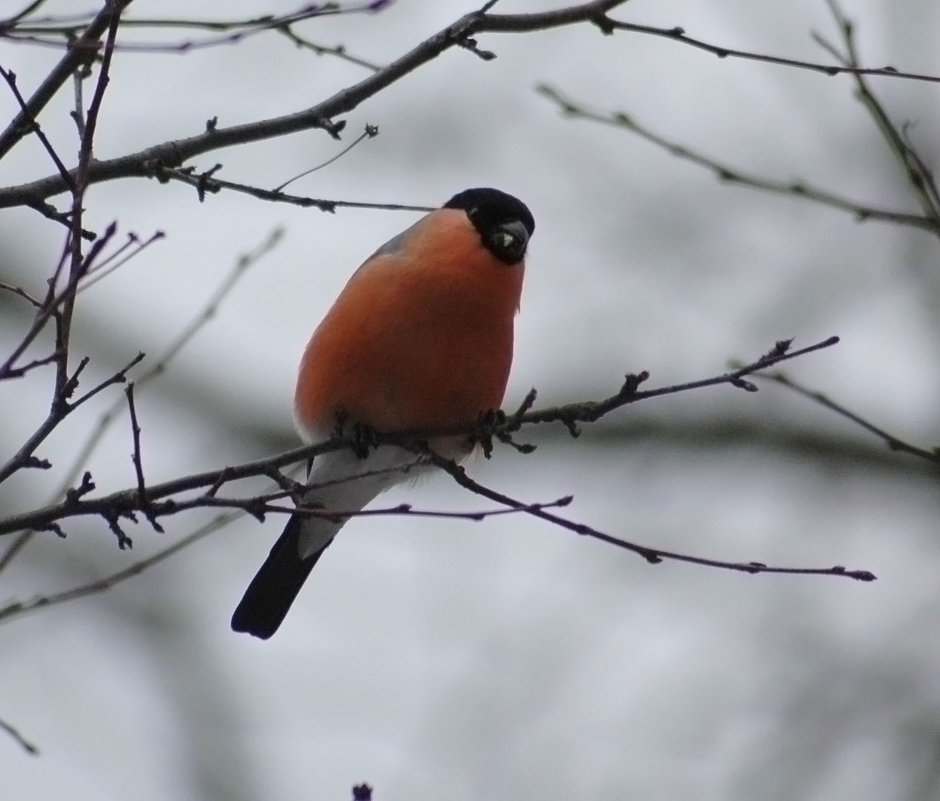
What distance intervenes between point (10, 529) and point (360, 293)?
1.92m

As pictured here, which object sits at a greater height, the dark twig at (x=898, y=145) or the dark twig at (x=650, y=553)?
the dark twig at (x=898, y=145)

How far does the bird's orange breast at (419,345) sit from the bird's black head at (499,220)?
3.7 inches

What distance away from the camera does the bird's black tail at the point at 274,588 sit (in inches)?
196

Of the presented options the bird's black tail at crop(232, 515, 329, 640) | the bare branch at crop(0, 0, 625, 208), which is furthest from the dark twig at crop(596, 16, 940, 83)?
the bird's black tail at crop(232, 515, 329, 640)

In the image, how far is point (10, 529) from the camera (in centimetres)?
271

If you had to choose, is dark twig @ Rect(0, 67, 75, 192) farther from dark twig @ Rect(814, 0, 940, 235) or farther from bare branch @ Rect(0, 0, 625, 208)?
dark twig @ Rect(814, 0, 940, 235)

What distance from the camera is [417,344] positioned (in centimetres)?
434

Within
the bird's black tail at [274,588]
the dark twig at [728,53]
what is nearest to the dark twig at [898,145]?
the dark twig at [728,53]

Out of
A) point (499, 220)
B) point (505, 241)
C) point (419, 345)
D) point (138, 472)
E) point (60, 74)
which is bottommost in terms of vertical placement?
point (138, 472)

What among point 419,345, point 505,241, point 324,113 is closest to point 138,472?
point 324,113

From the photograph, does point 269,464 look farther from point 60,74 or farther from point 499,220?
point 499,220

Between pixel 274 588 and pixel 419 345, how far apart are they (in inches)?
46.0

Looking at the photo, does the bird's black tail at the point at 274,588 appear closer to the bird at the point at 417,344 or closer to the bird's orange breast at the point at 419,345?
the bird at the point at 417,344

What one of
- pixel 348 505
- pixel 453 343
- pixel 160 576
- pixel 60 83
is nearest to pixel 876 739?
pixel 348 505
